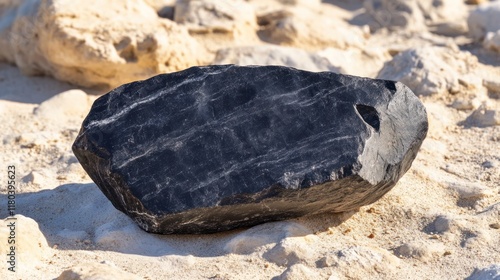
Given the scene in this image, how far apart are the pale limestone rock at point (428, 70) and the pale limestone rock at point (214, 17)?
52.1 inches

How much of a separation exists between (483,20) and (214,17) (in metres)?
2.16

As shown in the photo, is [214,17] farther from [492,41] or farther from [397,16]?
[492,41]

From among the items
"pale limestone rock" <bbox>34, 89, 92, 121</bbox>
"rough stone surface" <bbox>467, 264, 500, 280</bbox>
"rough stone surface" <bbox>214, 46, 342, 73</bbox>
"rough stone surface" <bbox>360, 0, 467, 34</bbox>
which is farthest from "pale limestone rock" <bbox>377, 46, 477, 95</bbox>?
"rough stone surface" <bbox>467, 264, 500, 280</bbox>

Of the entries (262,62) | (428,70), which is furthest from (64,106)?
(428,70)

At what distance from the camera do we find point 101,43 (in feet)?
21.1

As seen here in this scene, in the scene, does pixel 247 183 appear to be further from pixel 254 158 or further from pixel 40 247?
pixel 40 247

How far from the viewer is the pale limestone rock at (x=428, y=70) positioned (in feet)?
20.7

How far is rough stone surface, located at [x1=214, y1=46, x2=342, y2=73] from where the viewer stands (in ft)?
22.1

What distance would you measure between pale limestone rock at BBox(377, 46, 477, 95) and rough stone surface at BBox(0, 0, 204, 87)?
4.81ft

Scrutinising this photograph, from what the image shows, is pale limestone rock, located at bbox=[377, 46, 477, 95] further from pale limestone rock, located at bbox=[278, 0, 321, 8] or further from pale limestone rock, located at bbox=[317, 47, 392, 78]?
pale limestone rock, located at bbox=[278, 0, 321, 8]

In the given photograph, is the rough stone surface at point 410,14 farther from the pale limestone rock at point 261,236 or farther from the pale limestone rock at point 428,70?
the pale limestone rock at point 261,236

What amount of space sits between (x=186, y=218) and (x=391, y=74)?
104 inches

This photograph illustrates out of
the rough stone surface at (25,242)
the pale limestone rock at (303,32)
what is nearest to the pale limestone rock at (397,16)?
the pale limestone rock at (303,32)

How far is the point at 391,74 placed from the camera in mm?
6457
